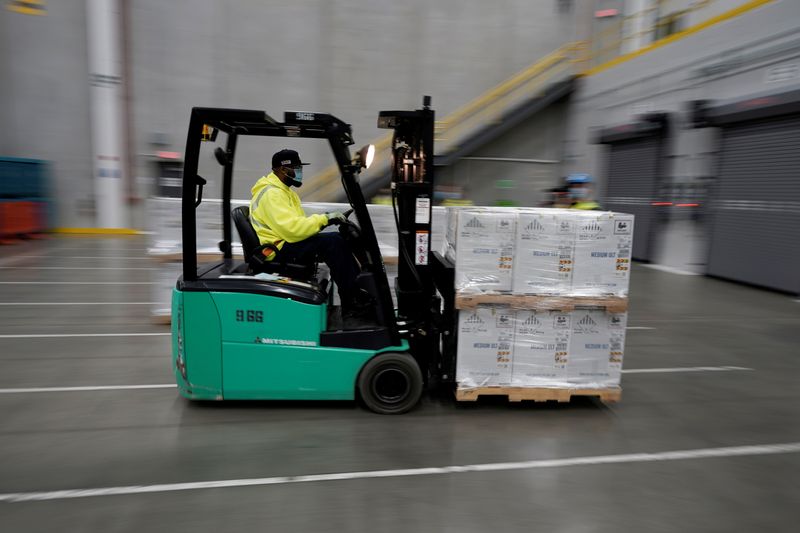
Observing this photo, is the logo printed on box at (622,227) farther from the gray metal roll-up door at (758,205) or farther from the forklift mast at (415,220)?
the gray metal roll-up door at (758,205)

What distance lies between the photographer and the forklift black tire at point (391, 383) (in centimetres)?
414

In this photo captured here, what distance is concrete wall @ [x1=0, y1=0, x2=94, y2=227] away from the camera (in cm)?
1556

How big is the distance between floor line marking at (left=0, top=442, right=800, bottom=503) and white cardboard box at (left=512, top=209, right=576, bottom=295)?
1.29 metres

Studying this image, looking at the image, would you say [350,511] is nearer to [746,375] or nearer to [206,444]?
[206,444]

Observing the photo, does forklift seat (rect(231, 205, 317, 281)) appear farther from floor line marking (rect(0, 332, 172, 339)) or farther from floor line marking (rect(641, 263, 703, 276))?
floor line marking (rect(641, 263, 703, 276))

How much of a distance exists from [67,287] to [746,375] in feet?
33.1

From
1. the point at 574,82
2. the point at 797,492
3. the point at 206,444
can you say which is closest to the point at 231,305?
the point at 206,444

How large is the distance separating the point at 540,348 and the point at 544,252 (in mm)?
803

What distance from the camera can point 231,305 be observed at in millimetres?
3934

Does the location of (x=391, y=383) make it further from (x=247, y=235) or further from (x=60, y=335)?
(x=60, y=335)

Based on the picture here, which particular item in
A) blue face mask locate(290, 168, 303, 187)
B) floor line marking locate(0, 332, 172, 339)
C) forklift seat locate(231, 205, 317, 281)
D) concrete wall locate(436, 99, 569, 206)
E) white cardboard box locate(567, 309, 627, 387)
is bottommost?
floor line marking locate(0, 332, 172, 339)

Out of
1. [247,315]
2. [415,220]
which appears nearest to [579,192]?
[415,220]

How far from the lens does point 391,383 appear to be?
13.9 ft

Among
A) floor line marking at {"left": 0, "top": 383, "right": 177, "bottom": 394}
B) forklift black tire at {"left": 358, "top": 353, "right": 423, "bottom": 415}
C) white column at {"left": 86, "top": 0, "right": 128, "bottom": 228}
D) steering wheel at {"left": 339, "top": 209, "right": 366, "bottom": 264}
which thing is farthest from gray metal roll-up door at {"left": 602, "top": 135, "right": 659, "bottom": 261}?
white column at {"left": 86, "top": 0, "right": 128, "bottom": 228}
